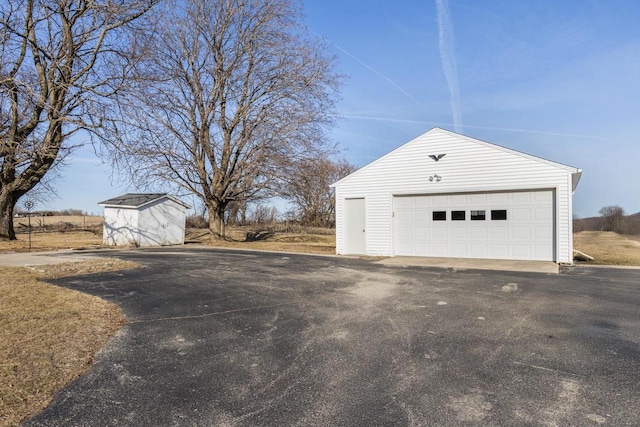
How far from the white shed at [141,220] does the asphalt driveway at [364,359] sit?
1496 cm

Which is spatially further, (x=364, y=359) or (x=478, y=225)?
(x=478, y=225)

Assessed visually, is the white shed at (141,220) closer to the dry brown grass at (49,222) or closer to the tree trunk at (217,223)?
the tree trunk at (217,223)

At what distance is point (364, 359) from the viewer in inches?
152

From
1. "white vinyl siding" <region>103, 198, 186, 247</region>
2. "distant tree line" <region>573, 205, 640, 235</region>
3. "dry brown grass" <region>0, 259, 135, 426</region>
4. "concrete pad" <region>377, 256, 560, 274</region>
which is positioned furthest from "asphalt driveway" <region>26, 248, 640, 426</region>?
"distant tree line" <region>573, 205, 640, 235</region>

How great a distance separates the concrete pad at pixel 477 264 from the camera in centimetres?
1019

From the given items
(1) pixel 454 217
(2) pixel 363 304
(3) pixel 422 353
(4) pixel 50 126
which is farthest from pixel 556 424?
(4) pixel 50 126

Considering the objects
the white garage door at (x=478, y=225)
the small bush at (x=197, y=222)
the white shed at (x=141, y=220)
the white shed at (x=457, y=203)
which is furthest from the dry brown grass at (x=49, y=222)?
the white garage door at (x=478, y=225)

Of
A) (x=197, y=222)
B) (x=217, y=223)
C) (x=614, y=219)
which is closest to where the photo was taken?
(x=217, y=223)

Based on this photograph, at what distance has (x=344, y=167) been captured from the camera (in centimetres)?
4372

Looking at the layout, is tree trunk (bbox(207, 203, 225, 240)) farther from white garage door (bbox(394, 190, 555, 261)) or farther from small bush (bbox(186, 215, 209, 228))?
small bush (bbox(186, 215, 209, 228))

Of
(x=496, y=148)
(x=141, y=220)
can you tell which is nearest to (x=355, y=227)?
(x=496, y=148)

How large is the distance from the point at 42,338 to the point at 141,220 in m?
18.5

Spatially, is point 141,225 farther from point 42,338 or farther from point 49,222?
point 49,222

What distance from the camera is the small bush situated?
129 ft
